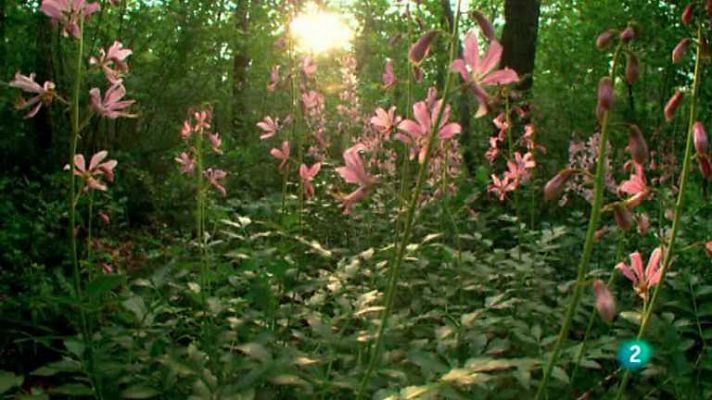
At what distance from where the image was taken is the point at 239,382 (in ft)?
6.75

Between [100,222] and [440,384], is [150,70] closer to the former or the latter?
[100,222]

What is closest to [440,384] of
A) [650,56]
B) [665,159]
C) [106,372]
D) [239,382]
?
[239,382]

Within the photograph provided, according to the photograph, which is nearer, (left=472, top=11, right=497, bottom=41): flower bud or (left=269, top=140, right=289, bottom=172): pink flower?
(left=472, top=11, right=497, bottom=41): flower bud

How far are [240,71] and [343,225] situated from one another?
780 centimetres

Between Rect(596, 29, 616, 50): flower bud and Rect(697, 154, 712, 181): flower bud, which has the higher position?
Rect(596, 29, 616, 50): flower bud

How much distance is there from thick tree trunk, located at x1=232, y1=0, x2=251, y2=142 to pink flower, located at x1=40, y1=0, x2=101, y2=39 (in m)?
6.54

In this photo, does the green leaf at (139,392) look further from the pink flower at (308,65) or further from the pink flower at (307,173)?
the pink flower at (308,65)

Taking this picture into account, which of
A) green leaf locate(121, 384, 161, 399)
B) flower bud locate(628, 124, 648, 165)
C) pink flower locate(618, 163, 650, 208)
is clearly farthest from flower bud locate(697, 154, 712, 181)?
green leaf locate(121, 384, 161, 399)

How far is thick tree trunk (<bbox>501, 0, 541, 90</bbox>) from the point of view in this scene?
727 cm

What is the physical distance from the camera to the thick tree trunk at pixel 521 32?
7.27 m

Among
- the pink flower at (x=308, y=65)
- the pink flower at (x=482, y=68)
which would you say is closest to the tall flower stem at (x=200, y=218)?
the pink flower at (x=308, y=65)

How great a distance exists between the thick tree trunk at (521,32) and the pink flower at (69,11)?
5.46 metres

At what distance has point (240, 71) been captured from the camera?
12.8 meters

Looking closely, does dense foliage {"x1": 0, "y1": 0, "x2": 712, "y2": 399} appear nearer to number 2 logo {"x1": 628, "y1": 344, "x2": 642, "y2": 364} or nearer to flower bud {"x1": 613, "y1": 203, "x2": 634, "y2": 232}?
flower bud {"x1": 613, "y1": 203, "x2": 634, "y2": 232}
